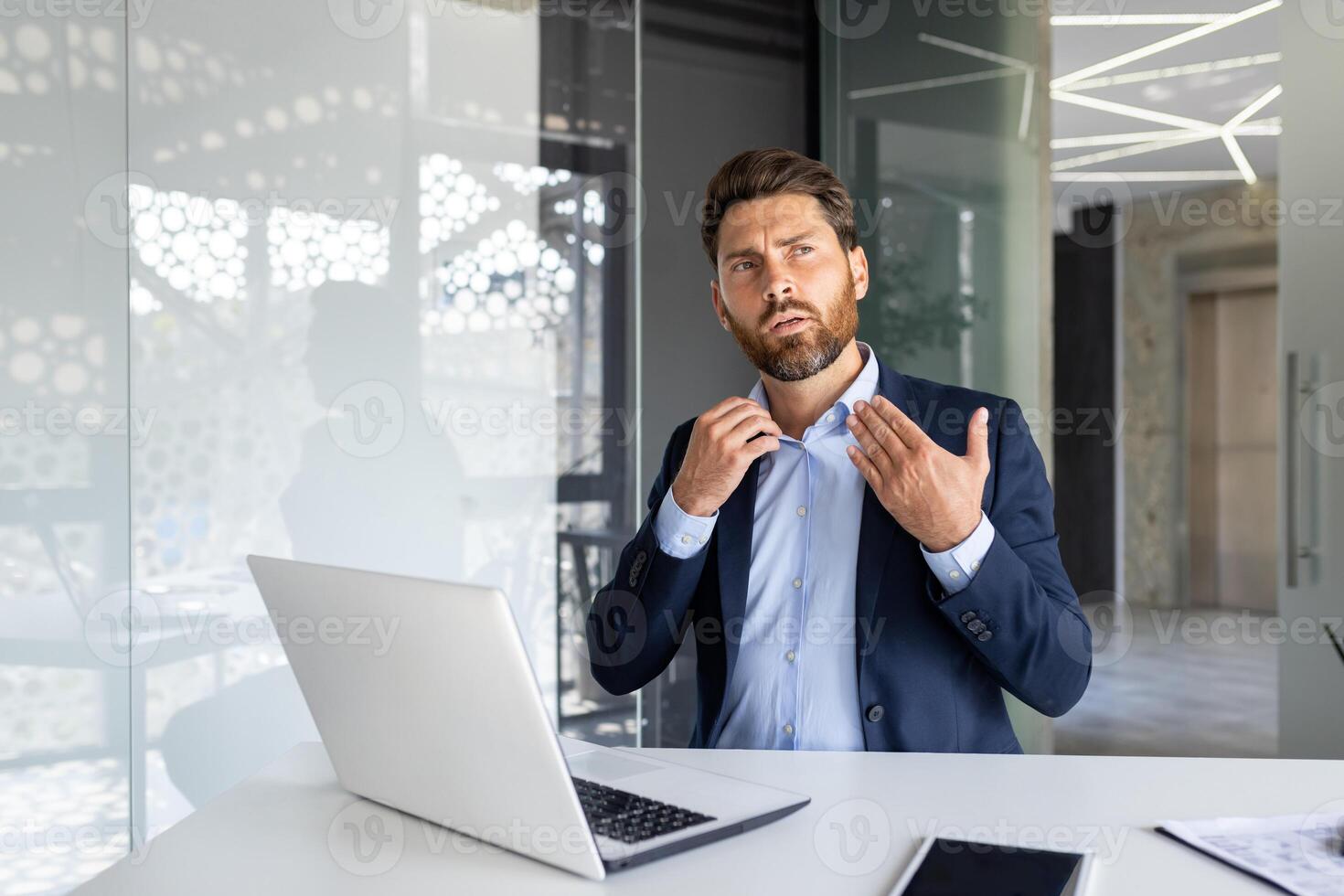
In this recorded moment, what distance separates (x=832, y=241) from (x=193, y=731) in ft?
6.00

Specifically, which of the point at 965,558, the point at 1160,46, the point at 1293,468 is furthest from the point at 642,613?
the point at 1160,46

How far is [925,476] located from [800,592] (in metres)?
0.36

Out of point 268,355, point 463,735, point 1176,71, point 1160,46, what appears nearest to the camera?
point 463,735

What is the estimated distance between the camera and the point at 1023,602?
4.75ft

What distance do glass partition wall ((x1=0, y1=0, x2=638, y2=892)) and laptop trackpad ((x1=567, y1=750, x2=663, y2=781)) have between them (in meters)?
1.58

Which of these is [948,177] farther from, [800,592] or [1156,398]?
[1156,398]

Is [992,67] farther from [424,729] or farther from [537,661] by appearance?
[424,729]

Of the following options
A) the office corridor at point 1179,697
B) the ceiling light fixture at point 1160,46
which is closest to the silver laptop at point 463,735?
the office corridor at point 1179,697

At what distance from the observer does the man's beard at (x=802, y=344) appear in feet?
5.81

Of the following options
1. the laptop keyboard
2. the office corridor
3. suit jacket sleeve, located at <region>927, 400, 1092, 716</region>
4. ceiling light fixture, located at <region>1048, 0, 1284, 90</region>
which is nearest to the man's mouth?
suit jacket sleeve, located at <region>927, 400, 1092, 716</region>

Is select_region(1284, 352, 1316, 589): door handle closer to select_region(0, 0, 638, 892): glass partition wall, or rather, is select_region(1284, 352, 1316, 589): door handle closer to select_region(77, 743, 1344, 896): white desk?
select_region(0, 0, 638, 892): glass partition wall

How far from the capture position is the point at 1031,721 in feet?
11.3

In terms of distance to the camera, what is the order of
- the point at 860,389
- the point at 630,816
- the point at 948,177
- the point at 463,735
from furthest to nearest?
the point at 948,177 < the point at 860,389 < the point at 630,816 < the point at 463,735

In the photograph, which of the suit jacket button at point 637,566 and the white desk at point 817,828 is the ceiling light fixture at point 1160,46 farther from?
the white desk at point 817,828
